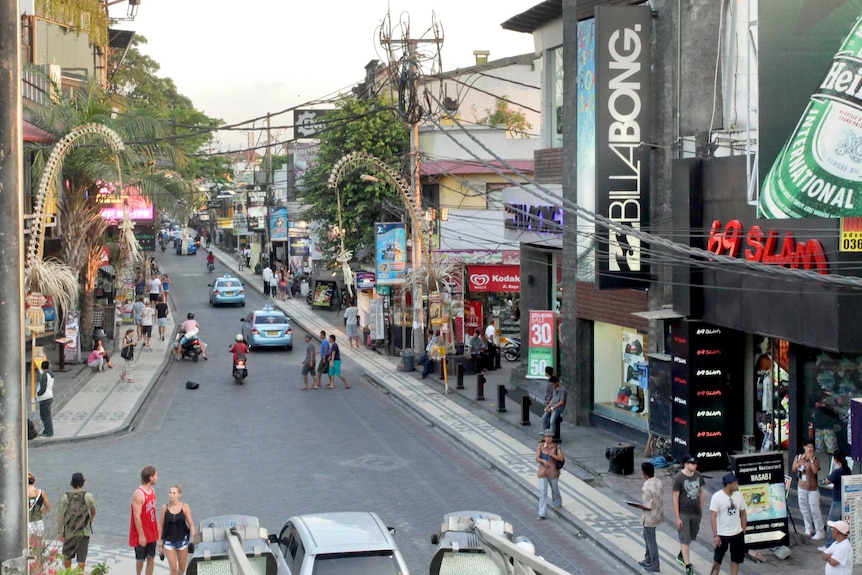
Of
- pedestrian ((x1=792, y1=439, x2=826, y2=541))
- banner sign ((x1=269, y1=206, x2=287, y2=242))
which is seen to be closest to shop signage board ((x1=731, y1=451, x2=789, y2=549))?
pedestrian ((x1=792, y1=439, x2=826, y2=541))

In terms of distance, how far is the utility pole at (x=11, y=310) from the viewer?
22.7 feet

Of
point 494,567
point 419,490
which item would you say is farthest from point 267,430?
point 494,567

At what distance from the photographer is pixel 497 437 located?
23531 millimetres

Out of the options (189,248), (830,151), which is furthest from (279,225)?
(830,151)

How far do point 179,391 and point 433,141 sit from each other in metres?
20.8

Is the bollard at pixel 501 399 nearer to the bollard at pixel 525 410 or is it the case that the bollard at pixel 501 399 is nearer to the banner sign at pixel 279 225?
the bollard at pixel 525 410

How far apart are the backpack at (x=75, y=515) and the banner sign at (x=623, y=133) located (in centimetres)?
1153

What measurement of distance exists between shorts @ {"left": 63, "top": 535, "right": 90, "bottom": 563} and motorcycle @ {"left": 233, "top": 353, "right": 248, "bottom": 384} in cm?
1853

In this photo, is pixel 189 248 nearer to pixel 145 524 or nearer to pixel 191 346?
pixel 191 346

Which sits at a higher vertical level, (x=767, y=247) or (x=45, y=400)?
(x=767, y=247)

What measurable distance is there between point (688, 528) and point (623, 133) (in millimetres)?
9647

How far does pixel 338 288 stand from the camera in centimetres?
5503

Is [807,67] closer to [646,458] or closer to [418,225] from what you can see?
[646,458]

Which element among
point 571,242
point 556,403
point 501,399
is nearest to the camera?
point 556,403
